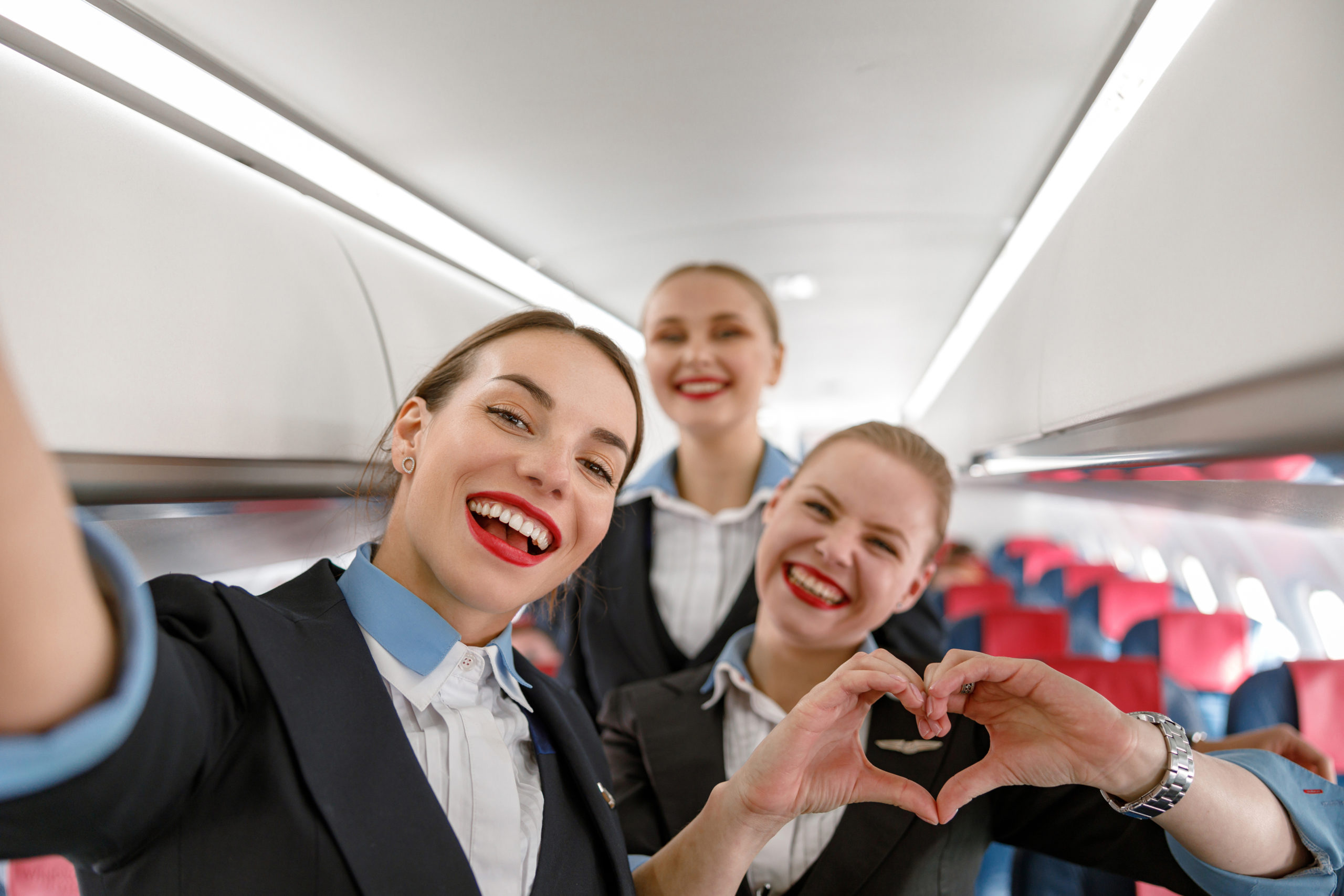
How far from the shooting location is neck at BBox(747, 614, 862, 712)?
1.73 m

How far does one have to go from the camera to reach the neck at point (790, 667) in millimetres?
1726

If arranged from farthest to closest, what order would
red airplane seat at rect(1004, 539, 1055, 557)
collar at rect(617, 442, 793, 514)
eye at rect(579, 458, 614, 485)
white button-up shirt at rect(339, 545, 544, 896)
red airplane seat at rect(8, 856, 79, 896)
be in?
1. red airplane seat at rect(1004, 539, 1055, 557)
2. collar at rect(617, 442, 793, 514)
3. red airplane seat at rect(8, 856, 79, 896)
4. eye at rect(579, 458, 614, 485)
5. white button-up shirt at rect(339, 545, 544, 896)

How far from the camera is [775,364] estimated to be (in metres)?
2.75

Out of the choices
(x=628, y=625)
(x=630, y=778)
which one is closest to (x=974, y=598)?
(x=628, y=625)

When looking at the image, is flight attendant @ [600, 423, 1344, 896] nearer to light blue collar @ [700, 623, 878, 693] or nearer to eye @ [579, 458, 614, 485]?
light blue collar @ [700, 623, 878, 693]

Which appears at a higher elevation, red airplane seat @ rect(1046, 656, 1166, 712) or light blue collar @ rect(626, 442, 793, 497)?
light blue collar @ rect(626, 442, 793, 497)

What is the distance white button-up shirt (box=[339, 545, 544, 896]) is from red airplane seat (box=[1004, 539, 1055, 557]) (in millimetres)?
6786

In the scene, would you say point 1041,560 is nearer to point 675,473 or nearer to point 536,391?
point 675,473

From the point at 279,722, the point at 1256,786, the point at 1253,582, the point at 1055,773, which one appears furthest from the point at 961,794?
the point at 1253,582

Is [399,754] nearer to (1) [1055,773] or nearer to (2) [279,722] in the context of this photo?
(2) [279,722]

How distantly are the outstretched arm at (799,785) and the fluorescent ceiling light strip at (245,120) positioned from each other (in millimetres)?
1496

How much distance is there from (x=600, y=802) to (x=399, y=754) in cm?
37

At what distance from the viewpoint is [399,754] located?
39.2 inches

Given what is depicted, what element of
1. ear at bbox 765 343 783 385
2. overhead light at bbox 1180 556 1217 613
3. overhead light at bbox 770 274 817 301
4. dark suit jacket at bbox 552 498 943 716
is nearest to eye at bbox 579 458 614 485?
dark suit jacket at bbox 552 498 943 716
